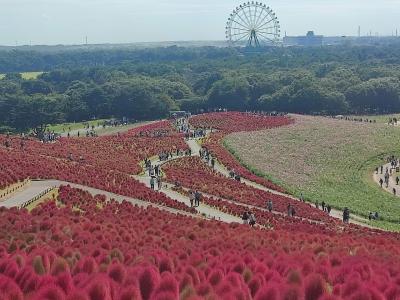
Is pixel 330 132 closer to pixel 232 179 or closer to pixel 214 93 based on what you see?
pixel 232 179

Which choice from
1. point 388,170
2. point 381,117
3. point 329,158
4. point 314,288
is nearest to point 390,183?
point 388,170

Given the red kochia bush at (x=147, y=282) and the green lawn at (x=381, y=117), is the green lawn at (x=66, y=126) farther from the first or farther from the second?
the red kochia bush at (x=147, y=282)

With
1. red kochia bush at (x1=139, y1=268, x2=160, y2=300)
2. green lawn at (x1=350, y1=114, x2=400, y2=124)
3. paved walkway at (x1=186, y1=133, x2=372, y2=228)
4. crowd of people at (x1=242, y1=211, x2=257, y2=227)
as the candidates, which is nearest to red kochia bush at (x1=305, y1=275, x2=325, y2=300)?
red kochia bush at (x1=139, y1=268, x2=160, y2=300)

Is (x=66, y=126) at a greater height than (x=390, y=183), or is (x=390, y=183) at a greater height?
(x=390, y=183)

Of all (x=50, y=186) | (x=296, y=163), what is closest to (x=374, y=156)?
Result: (x=296, y=163)

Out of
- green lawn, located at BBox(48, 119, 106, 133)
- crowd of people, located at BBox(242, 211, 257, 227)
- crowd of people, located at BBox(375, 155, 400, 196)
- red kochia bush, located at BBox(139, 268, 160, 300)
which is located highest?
red kochia bush, located at BBox(139, 268, 160, 300)

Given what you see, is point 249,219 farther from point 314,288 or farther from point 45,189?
point 314,288

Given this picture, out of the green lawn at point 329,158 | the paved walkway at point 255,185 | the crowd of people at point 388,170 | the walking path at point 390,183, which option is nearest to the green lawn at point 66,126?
the green lawn at point 329,158

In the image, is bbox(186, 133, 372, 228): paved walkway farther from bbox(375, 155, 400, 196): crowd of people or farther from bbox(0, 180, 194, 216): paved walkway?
bbox(0, 180, 194, 216): paved walkway

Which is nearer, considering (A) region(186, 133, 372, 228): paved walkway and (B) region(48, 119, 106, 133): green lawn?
(A) region(186, 133, 372, 228): paved walkway
